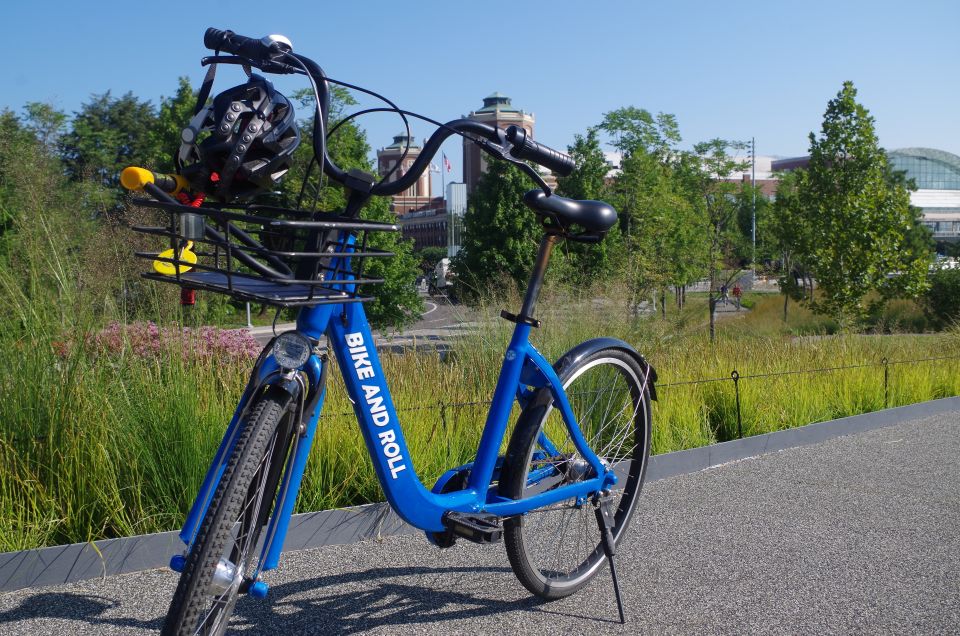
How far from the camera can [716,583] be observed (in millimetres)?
3553

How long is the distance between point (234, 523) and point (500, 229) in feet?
81.9

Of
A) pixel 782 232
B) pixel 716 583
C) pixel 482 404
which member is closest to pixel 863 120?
pixel 782 232

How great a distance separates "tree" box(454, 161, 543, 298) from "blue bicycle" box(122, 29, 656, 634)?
22.6 meters

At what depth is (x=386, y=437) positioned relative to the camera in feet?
8.80

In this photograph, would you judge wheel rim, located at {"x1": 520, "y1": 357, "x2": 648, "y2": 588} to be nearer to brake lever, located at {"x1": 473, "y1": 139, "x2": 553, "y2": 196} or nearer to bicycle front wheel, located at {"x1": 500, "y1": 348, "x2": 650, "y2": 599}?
bicycle front wheel, located at {"x1": 500, "y1": 348, "x2": 650, "y2": 599}

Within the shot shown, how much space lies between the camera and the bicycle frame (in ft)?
7.65

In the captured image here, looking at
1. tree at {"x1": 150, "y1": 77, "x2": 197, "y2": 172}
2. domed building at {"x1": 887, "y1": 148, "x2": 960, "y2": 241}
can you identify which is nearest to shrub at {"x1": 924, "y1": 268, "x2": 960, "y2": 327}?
tree at {"x1": 150, "y1": 77, "x2": 197, "y2": 172}

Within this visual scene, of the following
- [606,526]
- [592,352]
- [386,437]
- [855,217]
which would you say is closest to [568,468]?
[606,526]

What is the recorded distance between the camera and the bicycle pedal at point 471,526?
292cm

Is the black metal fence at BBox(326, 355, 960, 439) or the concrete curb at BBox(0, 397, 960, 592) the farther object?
the black metal fence at BBox(326, 355, 960, 439)

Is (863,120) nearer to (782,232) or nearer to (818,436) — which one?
(782,232)

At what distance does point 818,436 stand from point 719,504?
220cm

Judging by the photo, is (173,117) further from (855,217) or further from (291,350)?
(291,350)

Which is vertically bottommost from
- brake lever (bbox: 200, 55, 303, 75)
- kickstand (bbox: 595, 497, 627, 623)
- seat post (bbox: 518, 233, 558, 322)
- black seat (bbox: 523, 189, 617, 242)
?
kickstand (bbox: 595, 497, 627, 623)
